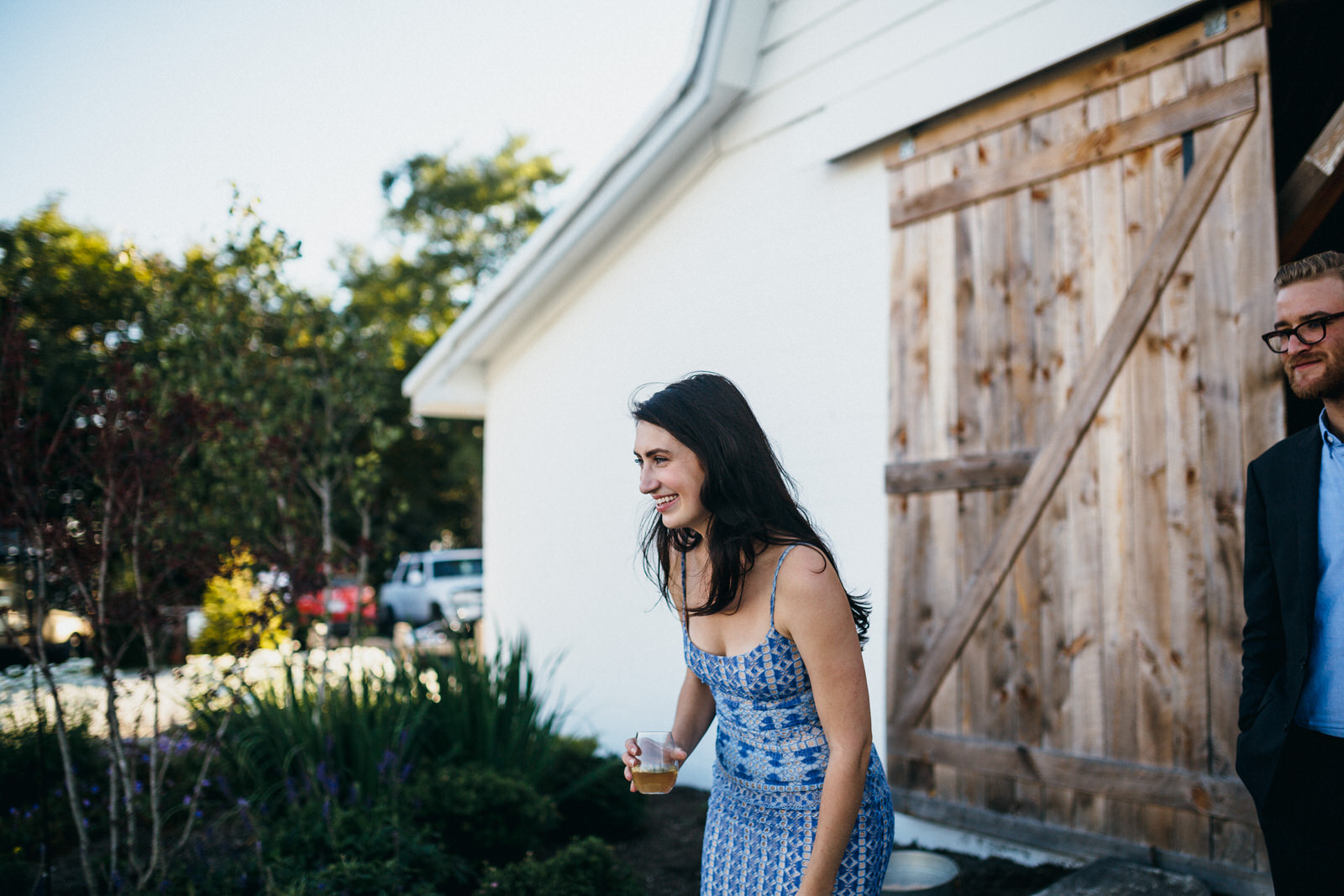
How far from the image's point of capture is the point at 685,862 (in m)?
4.28

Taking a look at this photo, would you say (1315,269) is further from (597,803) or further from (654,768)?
(597,803)

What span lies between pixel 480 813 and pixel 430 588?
15.7 meters

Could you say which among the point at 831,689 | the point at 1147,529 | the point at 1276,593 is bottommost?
the point at 831,689

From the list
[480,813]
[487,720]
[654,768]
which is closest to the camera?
[654,768]

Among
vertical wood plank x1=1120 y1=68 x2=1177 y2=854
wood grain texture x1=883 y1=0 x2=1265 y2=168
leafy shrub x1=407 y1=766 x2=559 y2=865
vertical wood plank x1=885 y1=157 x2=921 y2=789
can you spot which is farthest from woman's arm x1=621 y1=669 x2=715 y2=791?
wood grain texture x1=883 y1=0 x2=1265 y2=168

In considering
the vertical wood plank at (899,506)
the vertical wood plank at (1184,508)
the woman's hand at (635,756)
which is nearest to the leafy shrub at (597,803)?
the vertical wood plank at (899,506)

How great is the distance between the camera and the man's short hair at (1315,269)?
2160 millimetres

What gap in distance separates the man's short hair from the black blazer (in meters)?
0.36

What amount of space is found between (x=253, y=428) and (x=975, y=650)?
16.4 ft

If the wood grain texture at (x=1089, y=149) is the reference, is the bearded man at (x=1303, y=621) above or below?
below

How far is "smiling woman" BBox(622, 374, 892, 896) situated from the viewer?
5.53 ft

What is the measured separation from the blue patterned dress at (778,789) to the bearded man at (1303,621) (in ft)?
3.25

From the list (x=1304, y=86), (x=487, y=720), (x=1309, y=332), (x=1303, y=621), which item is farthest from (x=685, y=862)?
(x=1304, y=86)

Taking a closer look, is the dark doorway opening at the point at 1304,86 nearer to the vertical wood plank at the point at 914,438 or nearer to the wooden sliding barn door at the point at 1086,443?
the wooden sliding barn door at the point at 1086,443
